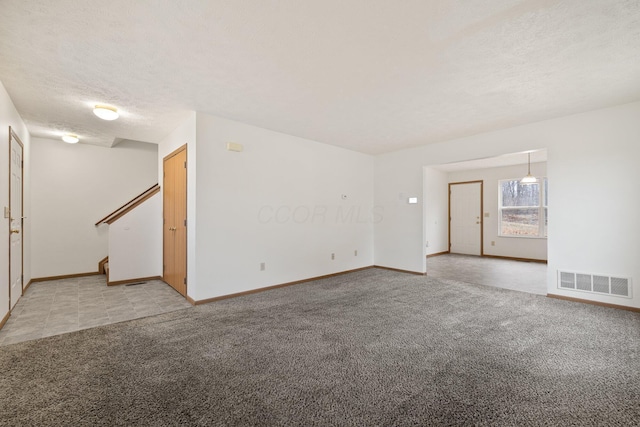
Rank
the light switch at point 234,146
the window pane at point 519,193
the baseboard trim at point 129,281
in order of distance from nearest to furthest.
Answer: the light switch at point 234,146, the baseboard trim at point 129,281, the window pane at point 519,193

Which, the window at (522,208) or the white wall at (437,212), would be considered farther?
the white wall at (437,212)

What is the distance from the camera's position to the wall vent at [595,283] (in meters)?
3.60

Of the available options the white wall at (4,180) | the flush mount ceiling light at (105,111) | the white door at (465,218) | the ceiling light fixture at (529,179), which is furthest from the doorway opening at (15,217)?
the white door at (465,218)

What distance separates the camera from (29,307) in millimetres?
3631

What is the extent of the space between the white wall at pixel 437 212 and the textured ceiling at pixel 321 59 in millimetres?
4387

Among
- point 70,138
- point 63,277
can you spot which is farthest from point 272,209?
point 63,277

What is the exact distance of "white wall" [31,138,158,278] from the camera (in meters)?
5.09

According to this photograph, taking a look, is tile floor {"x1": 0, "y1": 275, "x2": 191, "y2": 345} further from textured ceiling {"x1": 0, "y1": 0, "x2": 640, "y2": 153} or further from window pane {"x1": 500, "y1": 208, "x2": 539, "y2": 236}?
Answer: window pane {"x1": 500, "y1": 208, "x2": 539, "y2": 236}

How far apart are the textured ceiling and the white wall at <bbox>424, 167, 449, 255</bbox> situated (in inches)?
173

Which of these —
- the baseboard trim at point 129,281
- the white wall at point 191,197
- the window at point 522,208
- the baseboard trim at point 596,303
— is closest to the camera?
the baseboard trim at point 596,303

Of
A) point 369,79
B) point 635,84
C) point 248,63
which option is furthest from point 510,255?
point 248,63

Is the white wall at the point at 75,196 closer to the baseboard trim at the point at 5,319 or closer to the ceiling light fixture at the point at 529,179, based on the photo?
the baseboard trim at the point at 5,319

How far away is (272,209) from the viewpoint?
15.1ft

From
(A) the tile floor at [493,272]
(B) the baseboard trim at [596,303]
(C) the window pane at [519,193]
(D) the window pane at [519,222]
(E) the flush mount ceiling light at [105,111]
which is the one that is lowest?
(A) the tile floor at [493,272]
